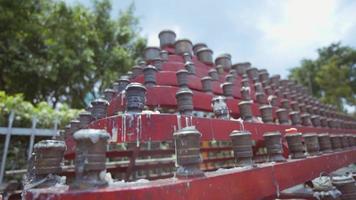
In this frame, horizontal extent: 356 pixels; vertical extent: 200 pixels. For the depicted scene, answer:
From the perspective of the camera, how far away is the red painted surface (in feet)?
4.27

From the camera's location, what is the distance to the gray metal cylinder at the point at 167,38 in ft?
15.0

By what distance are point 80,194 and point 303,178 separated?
7.87ft

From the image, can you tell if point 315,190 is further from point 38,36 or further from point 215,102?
point 38,36

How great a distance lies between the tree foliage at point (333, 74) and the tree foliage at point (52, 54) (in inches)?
724

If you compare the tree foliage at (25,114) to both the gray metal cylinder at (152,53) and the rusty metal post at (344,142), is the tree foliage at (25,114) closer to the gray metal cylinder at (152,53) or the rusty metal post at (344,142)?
the gray metal cylinder at (152,53)

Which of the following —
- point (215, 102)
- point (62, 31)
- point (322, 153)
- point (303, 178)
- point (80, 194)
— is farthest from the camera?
point (62, 31)

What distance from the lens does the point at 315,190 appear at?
2219 millimetres

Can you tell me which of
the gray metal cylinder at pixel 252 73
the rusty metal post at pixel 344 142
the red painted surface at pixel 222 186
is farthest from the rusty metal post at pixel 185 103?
the gray metal cylinder at pixel 252 73

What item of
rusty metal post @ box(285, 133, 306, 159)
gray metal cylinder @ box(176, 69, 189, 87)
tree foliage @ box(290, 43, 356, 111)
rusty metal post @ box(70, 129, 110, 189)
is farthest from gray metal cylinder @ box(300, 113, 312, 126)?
tree foliage @ box(290, 43, 356, 111)

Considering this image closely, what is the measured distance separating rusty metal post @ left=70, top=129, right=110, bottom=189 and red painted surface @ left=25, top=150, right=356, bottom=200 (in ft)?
0.28

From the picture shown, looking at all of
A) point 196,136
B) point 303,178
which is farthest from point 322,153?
point 196,136

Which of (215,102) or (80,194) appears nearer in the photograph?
(80,194)

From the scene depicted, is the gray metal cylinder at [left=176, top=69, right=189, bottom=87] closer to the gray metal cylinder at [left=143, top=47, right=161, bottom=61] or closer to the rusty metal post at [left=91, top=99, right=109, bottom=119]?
the rusty metal post at [left=91, top=99, right=109, bottom=119]

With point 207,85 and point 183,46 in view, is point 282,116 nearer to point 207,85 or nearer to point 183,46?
point 207,85
